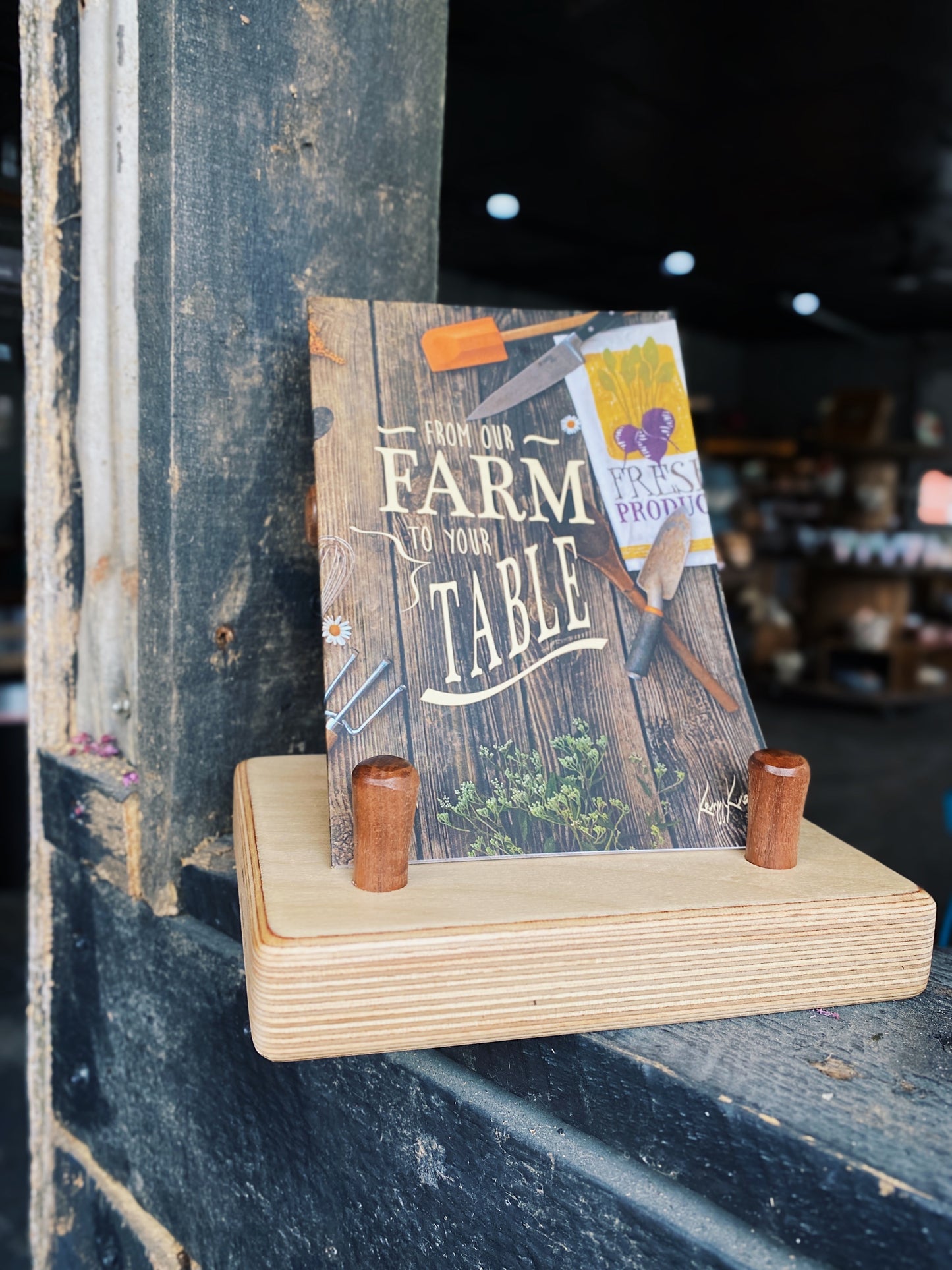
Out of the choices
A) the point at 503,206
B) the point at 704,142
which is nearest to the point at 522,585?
the point at 704,142

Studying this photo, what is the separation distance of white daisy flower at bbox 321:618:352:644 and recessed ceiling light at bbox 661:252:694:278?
494 cm

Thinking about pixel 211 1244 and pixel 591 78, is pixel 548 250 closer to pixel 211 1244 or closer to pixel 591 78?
pixel 591 78

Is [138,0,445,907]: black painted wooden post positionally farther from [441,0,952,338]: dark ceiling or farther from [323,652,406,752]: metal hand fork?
[441,0,952,338]: dark ceiling

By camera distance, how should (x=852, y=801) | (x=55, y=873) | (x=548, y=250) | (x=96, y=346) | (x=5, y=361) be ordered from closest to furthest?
1. (x=96, y=346)
2. (x=55, y=873)
3. (x=5, y=361)
4. (x=852, y=801)
5. (x=548, y=250)

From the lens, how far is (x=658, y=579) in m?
0.74

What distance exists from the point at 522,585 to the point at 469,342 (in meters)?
0.20

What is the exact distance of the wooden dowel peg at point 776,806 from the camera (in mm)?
626

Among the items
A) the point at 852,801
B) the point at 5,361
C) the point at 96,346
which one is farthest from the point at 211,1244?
the point at 852,801

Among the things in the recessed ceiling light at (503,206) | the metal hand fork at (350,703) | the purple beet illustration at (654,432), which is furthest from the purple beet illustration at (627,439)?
the recessed ceiling light at (503,206)

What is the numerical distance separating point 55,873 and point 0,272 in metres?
0.69

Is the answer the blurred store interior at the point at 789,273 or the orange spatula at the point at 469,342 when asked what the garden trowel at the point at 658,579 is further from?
the blurred store interior at the point at 789,273

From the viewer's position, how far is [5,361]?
1.26m
